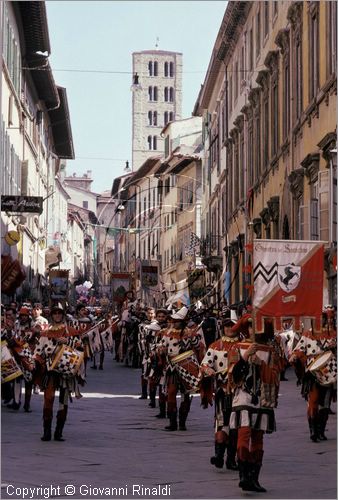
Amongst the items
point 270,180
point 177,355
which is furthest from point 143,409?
point 270,180

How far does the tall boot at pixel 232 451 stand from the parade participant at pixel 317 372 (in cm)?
306

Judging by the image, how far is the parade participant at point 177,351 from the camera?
18609 millimetres

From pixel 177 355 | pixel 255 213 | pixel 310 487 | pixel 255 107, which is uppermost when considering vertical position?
pixel 255 107

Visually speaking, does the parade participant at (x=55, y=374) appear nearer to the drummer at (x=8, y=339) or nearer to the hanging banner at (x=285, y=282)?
the drummer at (x=8, y=339)

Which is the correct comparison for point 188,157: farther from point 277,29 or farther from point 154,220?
point 277,29

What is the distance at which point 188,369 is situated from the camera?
1845 cm

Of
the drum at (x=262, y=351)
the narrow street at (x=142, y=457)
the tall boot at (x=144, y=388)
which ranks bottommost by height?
the narrow street at (x=142, y=457)

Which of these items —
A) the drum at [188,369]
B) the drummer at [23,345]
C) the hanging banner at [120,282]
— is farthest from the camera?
the hanging banner at [120,282]

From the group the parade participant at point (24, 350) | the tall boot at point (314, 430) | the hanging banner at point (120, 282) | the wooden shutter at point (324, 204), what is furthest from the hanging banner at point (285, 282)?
the hanging banner at point (120, 282)

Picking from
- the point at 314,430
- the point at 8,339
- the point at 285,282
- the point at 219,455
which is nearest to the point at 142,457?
the point at 219,455

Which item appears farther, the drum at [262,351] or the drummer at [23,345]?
the drummer at [23,345]

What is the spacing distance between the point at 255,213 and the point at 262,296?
29506 mm

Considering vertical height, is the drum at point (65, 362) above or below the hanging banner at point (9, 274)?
below

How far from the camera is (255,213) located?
41.8 m
